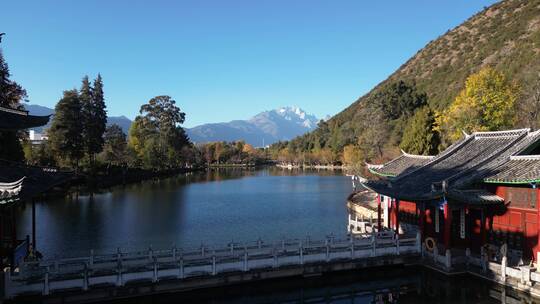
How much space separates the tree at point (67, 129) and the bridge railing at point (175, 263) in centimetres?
4665

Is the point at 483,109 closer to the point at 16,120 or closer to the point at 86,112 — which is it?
the point at 16,120

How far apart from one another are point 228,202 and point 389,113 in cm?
6037

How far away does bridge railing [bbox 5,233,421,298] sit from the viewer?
16.9 metres

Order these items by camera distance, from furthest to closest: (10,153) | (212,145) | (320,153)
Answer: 1. (212,145)
2. (320,153)
3. (10,153)

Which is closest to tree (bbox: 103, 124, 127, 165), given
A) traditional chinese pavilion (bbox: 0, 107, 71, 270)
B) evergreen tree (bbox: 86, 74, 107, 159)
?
evergreen tree (bbox: 86, 74, 107, 159)

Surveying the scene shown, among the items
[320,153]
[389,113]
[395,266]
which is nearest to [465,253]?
[395,266]

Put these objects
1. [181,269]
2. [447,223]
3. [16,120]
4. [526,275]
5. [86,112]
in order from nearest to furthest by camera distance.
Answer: [16,120]
[526,275]
[181,269]
[447,223]
[86,112]

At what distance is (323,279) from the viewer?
21.3m

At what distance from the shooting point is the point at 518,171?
19.8 meters

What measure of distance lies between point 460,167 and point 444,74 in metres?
117

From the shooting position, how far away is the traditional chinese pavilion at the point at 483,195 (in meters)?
19.6

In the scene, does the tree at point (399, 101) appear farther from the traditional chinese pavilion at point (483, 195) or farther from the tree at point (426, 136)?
the traditional chinese pavilion at point (483, 195)

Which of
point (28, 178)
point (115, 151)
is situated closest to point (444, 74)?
point (115, 151)

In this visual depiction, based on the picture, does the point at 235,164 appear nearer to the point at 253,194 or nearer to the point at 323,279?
the point at 253,194
